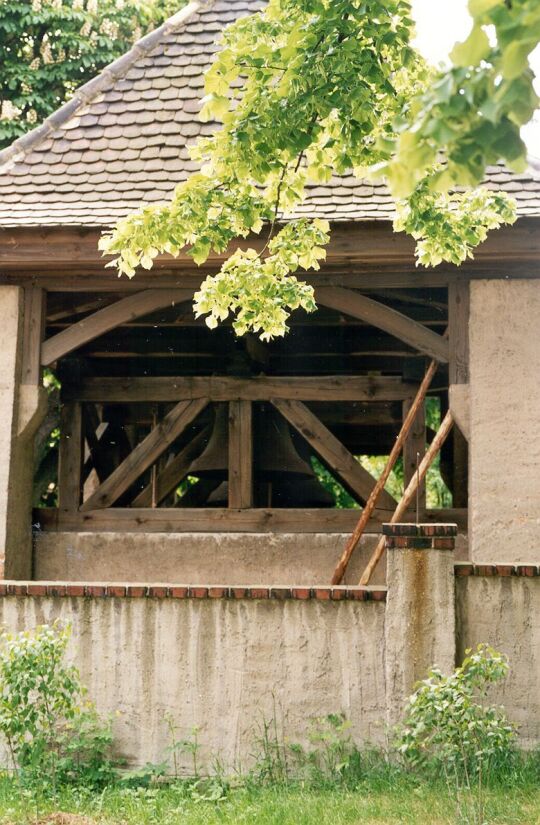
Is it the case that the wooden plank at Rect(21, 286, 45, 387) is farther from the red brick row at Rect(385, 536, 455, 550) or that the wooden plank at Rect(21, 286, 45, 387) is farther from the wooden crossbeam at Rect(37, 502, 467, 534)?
the red brick row at Rect(385, 536, 455, 550)

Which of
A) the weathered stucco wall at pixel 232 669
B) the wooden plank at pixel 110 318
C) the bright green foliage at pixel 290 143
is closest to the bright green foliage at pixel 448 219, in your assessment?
the bright green foliage at pixel 290 143

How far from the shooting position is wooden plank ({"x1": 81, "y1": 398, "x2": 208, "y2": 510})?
954cm

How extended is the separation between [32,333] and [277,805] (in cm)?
414

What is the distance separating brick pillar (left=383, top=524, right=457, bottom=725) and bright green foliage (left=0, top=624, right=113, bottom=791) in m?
1.72

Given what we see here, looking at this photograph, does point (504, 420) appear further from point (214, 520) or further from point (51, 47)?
point (51, 47)

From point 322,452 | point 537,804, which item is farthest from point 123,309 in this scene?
point 537,804

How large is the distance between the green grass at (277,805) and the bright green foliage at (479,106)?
3416 millimetres

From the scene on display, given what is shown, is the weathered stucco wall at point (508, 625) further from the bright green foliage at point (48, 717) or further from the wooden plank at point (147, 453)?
the wooden plank at point (147, 453)

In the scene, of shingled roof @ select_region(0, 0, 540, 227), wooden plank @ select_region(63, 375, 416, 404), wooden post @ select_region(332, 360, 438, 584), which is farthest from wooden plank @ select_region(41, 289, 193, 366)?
wooden post @ select_region(332, 360, 438, 584)

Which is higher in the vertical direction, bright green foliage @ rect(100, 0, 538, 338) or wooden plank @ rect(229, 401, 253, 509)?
bright green foliage @ rect(100, 0, 538, 338)

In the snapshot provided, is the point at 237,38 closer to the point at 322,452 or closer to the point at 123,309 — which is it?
the point at 123,309

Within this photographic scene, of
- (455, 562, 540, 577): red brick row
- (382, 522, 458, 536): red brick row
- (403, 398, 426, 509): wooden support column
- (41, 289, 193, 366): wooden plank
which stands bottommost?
(455, 562, 540, 577): red brick row

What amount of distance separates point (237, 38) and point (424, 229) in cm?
145

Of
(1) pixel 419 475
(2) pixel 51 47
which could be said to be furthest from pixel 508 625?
(2) pixel 51 47
